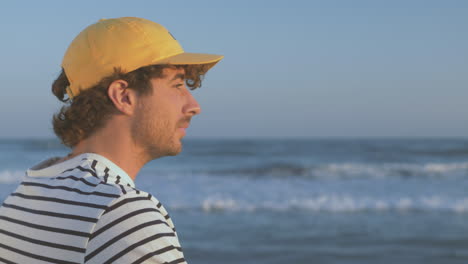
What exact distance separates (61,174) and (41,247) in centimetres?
16

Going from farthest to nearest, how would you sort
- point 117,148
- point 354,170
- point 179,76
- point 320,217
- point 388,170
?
1. point 354,170
2. point 388,170
3. point 320,217
4. point 179,76
5. point 117,148

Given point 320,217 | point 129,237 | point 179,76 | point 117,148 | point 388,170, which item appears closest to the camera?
point 129,237

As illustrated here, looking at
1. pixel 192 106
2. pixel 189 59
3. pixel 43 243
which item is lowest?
pixel 43 243

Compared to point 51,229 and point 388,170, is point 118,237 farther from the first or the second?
point 388,170

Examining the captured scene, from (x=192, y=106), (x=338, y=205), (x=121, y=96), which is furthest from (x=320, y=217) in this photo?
(x=121, y=96)

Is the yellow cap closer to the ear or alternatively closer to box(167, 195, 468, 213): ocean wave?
the ear

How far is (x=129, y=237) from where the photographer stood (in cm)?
99

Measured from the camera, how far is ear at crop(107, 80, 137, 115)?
1.29 meters

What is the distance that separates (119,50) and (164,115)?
189 millimetres

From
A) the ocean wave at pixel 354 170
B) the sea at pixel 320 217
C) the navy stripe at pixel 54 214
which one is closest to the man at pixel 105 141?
the navy stripe at pixel 54 214

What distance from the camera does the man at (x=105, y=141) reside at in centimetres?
103

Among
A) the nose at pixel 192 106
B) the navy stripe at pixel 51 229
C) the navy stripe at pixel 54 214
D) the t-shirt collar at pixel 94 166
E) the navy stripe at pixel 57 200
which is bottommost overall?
the navy stripe at pixel 51 229

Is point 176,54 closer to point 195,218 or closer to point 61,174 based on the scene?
point 61,174

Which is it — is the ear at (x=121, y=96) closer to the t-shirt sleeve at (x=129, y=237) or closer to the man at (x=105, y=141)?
the man at (x=105, y=141)
